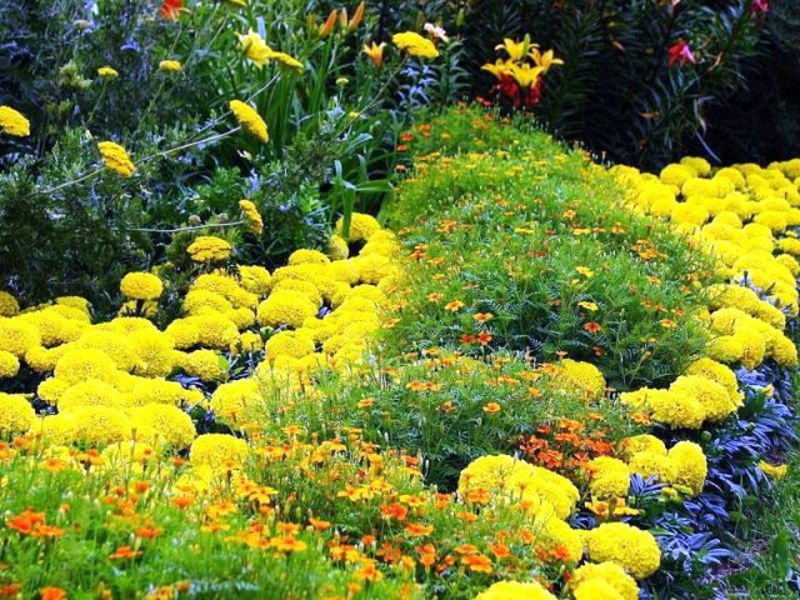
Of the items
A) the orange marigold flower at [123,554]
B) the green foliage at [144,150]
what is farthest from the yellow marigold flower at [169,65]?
the orange marigold flower at [123,554]

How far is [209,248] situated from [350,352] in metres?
1.00

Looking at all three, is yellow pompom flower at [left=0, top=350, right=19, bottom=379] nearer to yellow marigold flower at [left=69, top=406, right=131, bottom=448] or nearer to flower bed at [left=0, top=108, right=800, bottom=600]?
flower bed at [left=0, top=108, right=800, bottom=600]

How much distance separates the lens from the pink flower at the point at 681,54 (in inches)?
311

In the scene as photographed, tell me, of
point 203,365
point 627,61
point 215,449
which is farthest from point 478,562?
point 627,61

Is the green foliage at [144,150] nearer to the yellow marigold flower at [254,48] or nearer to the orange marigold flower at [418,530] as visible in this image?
the yellow marigold flower at [254,48]

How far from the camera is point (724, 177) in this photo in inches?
320

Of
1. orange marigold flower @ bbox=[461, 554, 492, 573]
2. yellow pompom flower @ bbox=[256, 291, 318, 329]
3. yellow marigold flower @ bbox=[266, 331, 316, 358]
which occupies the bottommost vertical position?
yellow pompom flower @ bbox=[256, 291, 318, 329]

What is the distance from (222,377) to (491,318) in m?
1.14

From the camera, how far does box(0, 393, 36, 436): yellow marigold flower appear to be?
353cm

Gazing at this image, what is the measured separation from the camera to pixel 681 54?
7941mm

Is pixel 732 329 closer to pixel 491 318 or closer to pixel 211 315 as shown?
pixel 491 318

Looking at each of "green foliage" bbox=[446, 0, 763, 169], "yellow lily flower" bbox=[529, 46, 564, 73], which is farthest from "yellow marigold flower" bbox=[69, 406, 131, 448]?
"green foliage" bbox=[446, 0, 763, 169]

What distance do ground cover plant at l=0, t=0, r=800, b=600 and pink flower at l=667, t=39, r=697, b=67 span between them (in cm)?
121

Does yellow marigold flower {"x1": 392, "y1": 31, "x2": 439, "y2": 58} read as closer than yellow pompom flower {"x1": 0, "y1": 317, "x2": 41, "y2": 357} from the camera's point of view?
No
